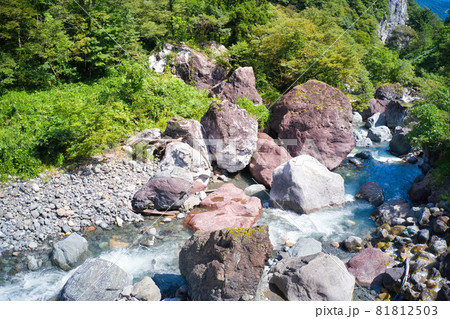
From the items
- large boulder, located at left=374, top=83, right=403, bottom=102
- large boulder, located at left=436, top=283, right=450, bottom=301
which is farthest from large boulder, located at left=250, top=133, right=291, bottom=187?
large boulder, located at left=374, top=83, right=403, bottom=102

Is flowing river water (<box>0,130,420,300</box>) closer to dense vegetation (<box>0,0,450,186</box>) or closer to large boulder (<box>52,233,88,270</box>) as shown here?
large boulder (<box>52,233,88,270</box>)

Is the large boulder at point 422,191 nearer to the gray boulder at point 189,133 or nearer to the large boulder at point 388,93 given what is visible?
the gray boulder at point 189,133

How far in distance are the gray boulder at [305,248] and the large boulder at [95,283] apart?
3.70 metres

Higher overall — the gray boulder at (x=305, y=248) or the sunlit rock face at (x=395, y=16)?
the sunlit rock face at (x=395, y=16)

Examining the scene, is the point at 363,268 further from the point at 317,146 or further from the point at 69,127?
the point at 69,127

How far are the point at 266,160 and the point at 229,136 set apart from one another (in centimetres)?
164

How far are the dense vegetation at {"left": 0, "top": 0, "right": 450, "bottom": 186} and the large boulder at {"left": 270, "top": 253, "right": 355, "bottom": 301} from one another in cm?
584

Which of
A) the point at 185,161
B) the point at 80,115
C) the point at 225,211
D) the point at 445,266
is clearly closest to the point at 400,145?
the point at 445,266

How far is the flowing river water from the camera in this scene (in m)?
6.23

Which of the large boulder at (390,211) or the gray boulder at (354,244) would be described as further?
the large boulder at (390,211)

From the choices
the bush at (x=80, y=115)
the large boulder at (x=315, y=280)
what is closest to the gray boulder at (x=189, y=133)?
the bush at (x=80, y=115)

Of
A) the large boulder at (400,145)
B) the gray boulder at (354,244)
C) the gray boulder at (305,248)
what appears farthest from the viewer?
the large boulder at (400,145)

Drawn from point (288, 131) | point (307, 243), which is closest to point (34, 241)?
point (307, 243)

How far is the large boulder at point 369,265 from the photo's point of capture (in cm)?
638
